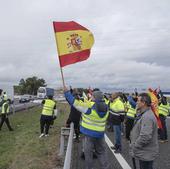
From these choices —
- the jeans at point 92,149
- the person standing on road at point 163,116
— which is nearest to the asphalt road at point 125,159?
the person standing on road at point 163,116

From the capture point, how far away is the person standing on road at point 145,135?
6.25m

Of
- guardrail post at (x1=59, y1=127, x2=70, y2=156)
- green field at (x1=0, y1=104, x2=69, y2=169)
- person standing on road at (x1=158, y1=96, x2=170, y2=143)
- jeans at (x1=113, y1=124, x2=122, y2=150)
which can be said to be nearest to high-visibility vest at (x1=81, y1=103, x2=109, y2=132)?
green field at (x1=0, y1=104, x2=69, y2=169)

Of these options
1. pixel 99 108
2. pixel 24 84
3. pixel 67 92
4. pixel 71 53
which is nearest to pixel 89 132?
pixel 99 108

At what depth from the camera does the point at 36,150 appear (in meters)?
12.6

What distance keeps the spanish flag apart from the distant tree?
117556 millimetres

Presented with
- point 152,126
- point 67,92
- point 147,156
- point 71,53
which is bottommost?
point 147,156

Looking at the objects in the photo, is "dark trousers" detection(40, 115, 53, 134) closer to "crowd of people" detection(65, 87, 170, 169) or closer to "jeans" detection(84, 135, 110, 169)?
"crowd of people" detection(65, 87, 170, 169)

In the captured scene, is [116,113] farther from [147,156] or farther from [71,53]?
[147,156]

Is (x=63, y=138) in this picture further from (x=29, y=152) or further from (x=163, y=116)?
(x=163, y=116)

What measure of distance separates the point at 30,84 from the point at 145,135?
121m

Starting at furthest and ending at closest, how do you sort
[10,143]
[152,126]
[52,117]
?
[52,117]
[10,143]
[152,126]

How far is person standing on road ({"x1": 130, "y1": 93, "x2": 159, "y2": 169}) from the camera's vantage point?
246 inches

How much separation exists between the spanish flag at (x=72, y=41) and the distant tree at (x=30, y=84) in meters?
118

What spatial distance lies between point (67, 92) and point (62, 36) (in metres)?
1.43
